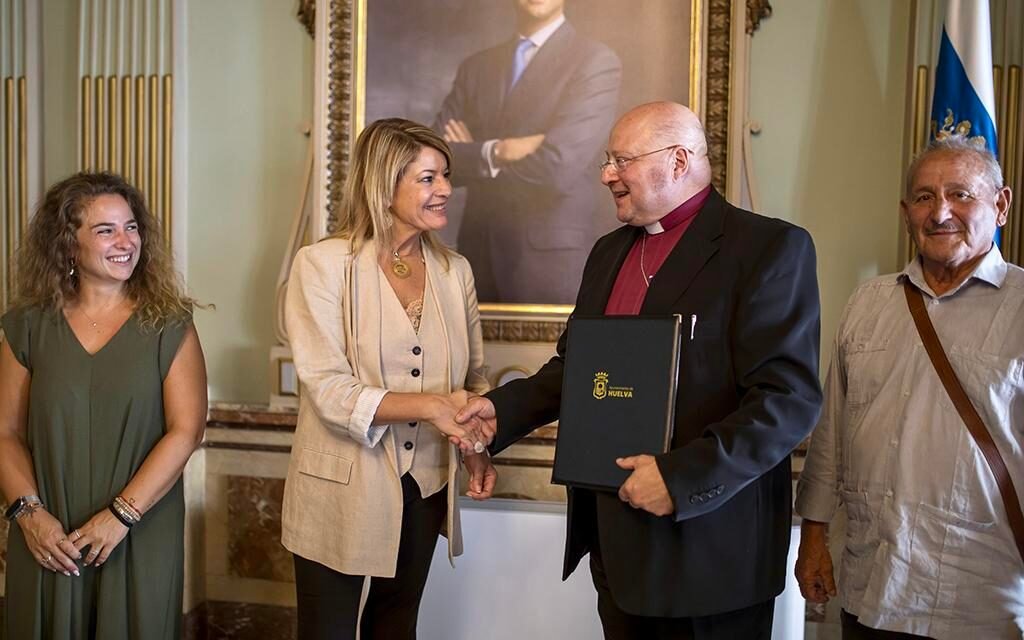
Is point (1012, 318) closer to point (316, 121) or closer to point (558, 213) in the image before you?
point (558, 213)

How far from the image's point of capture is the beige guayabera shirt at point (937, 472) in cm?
206

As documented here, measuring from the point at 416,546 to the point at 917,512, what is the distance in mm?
1319

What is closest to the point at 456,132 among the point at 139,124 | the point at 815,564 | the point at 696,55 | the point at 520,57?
the point at 520,57

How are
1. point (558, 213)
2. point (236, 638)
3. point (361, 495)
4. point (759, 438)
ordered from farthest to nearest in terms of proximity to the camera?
point (236, 638) → point (558, 213) → point (361, 495) → point (759, 438)

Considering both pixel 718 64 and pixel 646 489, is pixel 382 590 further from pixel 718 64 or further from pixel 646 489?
pixel 718 64

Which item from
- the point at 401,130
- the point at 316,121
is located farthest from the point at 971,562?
the point at 316,121

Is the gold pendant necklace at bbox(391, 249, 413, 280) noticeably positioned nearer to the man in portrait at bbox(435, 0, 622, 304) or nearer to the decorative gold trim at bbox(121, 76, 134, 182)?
the man in portrait at bbox(435, 0, 622, 304)

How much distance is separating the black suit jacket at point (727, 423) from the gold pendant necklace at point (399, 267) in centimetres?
84

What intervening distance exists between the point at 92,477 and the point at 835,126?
3.02 metres

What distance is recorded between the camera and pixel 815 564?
93.6 inches

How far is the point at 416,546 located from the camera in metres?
2.54

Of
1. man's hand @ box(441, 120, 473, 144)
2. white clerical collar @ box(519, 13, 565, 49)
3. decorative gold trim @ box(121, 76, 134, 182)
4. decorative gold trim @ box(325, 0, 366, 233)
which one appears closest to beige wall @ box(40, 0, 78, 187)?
decorative gold trim @ box(121, 76, 134, 182)

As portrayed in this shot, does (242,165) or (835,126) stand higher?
(835,126)

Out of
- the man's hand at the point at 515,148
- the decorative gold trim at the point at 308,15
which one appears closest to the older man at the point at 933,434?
the man's hand at the point at 515,148
